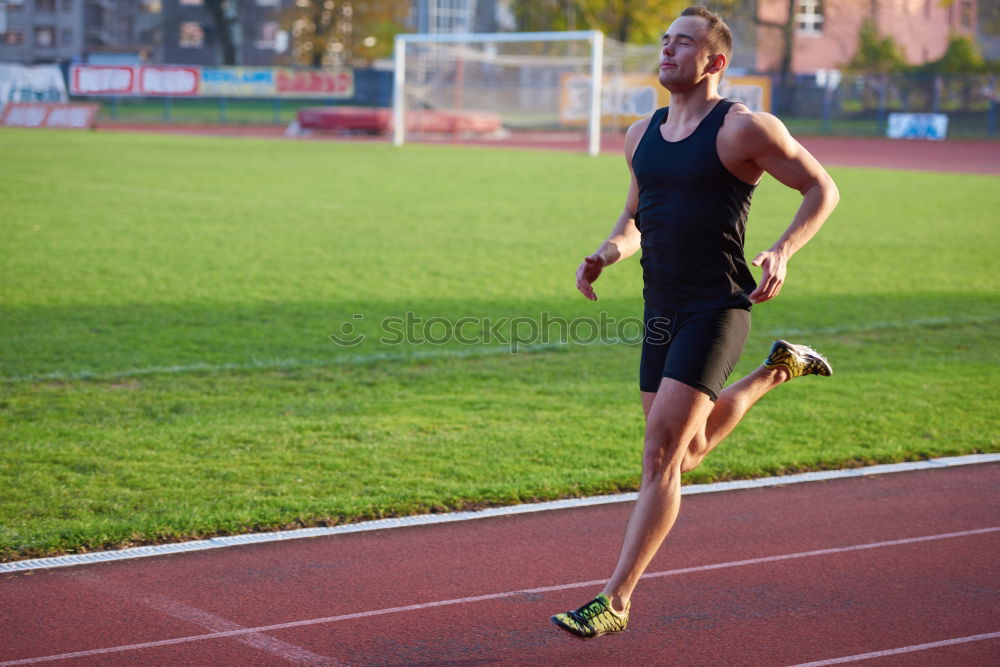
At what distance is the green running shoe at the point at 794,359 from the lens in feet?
15.6

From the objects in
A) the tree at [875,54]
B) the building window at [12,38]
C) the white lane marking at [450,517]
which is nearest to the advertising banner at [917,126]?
the tree at [875,54]

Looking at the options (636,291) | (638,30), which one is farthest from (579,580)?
(638,30)

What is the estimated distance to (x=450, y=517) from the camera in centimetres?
562

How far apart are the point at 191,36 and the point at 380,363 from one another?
9002cm

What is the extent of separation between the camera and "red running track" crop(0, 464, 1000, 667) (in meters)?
4.11

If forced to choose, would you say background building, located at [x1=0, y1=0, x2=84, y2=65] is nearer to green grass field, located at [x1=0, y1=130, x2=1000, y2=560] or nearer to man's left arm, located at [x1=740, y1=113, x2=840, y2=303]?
green grass field, located at [x1=0, y1=130, x2=1000, y2=560]

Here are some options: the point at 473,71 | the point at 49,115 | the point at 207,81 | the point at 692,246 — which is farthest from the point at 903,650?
the point at 207,81

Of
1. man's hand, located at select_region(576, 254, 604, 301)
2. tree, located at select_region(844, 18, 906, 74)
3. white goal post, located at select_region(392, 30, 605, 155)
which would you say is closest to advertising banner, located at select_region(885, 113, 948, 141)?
Result: tree, located at select_region(844, 18, 906, 74)

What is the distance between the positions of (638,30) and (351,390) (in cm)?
5537

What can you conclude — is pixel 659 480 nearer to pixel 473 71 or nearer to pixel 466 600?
pixel 466 600

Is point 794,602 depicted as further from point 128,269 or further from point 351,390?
point 128,269

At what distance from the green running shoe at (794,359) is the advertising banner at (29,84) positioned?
4513 centimetres

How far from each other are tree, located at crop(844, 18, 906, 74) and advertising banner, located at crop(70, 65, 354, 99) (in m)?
25.8

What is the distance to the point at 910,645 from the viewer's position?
165 inches
